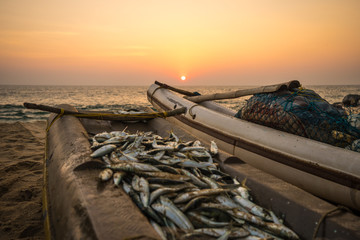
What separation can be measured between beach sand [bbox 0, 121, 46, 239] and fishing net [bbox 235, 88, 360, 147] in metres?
4.98

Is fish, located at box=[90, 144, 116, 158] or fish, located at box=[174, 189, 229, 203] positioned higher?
fish, located at box=[90, 144, 116, 158]

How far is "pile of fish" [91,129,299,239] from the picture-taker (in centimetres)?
239

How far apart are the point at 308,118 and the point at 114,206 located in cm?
411

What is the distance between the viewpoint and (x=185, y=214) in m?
2.59

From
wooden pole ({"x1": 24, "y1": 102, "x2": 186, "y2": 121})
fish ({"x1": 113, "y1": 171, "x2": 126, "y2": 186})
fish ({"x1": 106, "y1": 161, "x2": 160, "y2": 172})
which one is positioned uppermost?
wooden pole ({"x1": 24, "y1": 102, "x2": 186, "y2": 121})

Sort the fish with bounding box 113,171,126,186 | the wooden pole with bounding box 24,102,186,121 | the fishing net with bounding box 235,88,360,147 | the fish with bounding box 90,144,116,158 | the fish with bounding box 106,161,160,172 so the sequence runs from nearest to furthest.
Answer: the fish with bounding box 113,171,126,186, the fish with bounding box 106,161,160,172, the fish with bounding box 90,144,116,158, the fishing net with bounding box 235,88,360,147, the wooden pole with bounding box 24,102,186,121

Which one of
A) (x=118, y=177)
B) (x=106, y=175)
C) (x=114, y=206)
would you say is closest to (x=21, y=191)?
(x=106, y=175)

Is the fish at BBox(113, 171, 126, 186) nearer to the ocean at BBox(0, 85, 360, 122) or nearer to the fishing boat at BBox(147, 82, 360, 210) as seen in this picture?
the fishing boat at BBox(147, 82, 360, 210)

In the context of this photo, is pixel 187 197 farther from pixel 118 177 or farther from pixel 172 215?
pixel 118 177

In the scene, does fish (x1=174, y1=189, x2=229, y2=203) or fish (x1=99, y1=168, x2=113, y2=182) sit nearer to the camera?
fish (x1=174, y1=189, x2=229, y2=203)

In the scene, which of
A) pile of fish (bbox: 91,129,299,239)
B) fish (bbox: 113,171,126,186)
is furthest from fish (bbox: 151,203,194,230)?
fish (bbox: 113,171,126,186)

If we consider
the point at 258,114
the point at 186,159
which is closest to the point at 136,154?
the point at 186,159

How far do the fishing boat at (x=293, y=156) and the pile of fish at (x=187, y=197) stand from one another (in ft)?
4.38

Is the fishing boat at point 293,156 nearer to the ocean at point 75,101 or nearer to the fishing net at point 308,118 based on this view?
the fishing net at point 308,118
